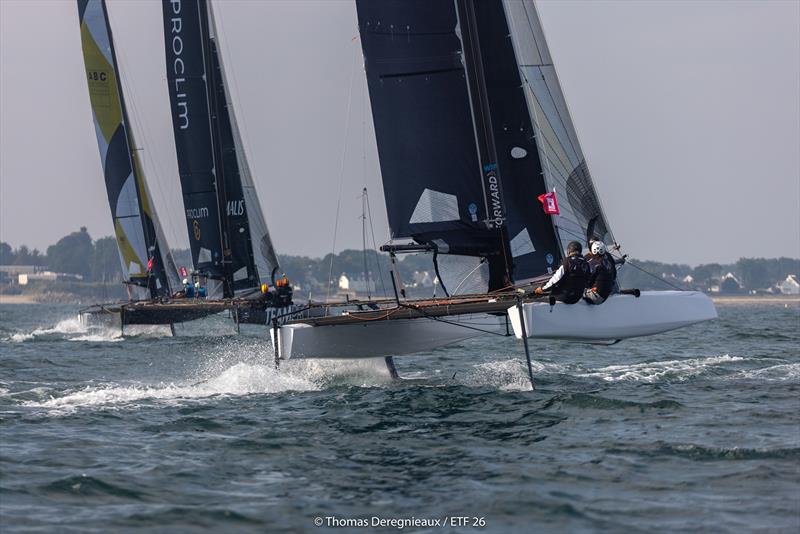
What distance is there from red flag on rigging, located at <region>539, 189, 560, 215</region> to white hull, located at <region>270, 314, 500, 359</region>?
5.25 feet

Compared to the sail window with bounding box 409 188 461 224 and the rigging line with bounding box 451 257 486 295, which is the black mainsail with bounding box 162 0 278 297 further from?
the sail window with bounding box 409 188 461 224

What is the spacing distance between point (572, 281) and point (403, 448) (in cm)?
354

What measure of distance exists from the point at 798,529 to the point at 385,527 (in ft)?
8.43

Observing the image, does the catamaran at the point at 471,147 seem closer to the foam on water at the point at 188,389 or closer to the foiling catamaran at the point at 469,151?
the foiling catamaran at the point at 469,151

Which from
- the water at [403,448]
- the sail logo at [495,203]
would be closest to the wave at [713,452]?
the water at [403,448]

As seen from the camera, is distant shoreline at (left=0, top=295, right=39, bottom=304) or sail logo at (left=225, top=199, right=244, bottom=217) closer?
sail logo at (left=225, top=199, right=244, bottom=217)

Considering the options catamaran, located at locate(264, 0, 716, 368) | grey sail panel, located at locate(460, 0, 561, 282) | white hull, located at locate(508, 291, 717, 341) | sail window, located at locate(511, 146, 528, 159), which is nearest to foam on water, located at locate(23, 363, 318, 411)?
catamaran, located at locate(264, 0, 716, 368)

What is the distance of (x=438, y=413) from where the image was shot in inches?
448

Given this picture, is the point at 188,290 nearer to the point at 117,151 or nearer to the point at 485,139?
the point at 117,151

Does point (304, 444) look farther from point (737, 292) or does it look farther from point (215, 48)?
point (737, 292)

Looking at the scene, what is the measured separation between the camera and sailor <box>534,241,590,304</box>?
39.6 ft

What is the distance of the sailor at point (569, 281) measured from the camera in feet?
39.6

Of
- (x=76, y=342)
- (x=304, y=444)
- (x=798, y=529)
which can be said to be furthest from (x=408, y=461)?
(x=76, y=342)

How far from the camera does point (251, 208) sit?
30.2 meters
